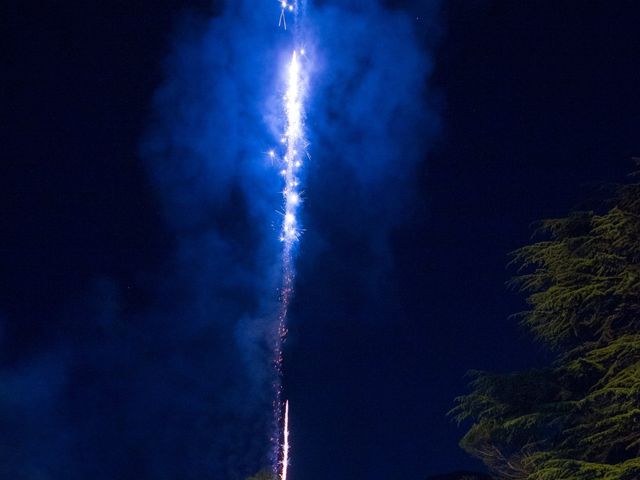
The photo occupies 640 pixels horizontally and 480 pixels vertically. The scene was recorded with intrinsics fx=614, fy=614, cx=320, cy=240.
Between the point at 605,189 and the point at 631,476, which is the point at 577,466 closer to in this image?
the point at 631,476

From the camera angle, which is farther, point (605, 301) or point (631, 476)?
point (605, 301)

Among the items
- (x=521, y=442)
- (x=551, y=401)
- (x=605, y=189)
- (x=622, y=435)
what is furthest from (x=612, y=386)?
(x=605, y=189)

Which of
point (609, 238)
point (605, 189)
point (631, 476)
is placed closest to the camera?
point (631, 476)

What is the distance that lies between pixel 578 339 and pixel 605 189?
262 centimetres

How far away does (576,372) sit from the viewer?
33.0 feet

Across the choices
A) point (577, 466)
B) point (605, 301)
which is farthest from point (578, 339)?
point (577, 466)

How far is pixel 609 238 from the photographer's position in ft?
32.0

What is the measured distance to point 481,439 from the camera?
35.1 ft

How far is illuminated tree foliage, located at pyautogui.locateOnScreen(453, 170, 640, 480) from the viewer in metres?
8.96

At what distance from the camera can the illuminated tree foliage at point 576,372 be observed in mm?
8961

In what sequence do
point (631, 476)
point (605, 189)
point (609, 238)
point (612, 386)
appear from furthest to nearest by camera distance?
point (605, 189) < point (609, 238) < point (612, 386) < point (631, 476)

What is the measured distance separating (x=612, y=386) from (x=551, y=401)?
1.58 meters

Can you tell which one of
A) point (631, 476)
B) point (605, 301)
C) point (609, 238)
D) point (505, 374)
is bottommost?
point (631, 476)

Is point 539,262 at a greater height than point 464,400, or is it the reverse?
point 539,262
